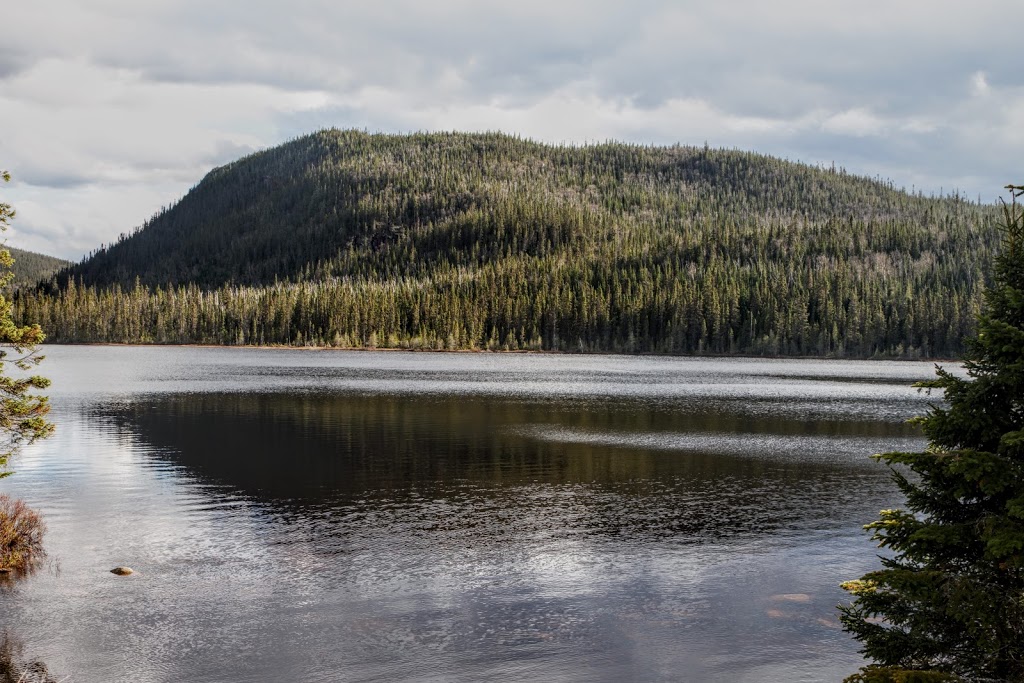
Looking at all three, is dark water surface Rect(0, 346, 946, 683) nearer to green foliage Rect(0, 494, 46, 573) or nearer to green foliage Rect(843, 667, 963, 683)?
green foliage Rect(0, 494, 46, 573)

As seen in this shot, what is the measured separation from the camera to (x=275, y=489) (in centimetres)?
4316

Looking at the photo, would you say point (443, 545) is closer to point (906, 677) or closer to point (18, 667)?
point (18, 667)

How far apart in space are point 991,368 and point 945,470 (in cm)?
217

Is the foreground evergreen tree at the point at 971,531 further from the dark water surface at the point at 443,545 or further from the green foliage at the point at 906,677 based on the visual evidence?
the dark water surface at the point at 443,545

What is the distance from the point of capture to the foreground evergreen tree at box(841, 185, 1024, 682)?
15.6 m

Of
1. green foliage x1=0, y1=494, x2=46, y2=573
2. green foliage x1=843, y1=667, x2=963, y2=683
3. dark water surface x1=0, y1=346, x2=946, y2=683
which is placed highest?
green foliage x1=843, y1=667, x2=963, y2=683

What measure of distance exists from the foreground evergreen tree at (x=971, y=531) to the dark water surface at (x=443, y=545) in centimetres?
532

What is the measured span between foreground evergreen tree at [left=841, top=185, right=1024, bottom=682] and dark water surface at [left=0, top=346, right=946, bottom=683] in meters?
5.32

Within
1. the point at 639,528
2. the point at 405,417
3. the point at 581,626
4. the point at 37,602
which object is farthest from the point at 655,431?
the point at 37,602

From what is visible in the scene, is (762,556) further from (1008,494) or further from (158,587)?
(158,587)

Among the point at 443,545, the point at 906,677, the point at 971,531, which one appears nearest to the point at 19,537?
the point at 443,545

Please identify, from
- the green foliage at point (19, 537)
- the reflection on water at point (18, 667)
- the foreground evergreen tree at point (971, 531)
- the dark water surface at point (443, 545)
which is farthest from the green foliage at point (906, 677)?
the green foliage at point (19, 537)

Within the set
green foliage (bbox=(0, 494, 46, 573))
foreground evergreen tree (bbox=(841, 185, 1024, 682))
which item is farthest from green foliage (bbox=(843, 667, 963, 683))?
green foliage (bbox=(0, 494, 46, 573))

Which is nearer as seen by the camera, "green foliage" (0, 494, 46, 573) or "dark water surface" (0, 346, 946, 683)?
"dark water surface" (0, 346, 946, 683)
